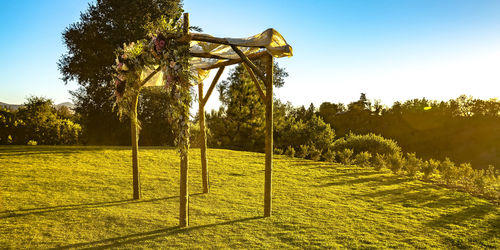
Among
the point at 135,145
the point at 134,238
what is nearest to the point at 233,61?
the point at 135,145

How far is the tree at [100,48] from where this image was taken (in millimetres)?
14039

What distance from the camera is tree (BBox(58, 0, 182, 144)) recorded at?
46.1 feet

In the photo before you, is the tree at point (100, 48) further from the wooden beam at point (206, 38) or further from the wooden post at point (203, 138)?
the wooden beam at point (206, 38)

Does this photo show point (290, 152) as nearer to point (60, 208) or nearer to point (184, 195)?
point (184, 195)

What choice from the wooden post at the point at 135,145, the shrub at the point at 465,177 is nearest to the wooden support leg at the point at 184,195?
the wooden post at the point at 135,145

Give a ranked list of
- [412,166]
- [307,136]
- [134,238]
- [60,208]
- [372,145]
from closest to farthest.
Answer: [134,238] → [60,208] → [412,166] → [372,145] → [307,136]

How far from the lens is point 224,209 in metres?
6.79

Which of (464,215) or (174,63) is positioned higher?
(174,63)

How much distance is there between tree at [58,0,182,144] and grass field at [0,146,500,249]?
5043mm

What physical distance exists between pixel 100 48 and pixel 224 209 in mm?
11978

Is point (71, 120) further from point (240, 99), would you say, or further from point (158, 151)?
point (240, 99)

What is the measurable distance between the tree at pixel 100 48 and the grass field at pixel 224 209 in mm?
5043

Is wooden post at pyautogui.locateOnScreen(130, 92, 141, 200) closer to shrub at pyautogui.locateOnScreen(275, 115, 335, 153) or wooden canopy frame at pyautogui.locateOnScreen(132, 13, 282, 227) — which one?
wooden canopy frame at pyautogui.locateOnScreen(132, 13, 282, 227)

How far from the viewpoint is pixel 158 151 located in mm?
13758
